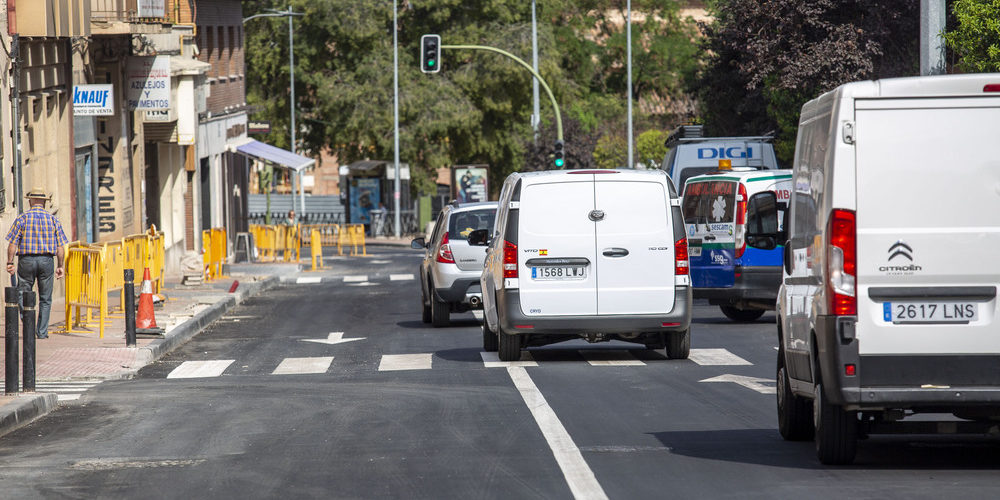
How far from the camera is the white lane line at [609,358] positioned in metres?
16.0

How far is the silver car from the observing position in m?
21.4

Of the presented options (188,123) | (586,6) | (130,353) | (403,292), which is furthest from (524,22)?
(130,353)

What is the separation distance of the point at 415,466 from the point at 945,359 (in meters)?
2.94

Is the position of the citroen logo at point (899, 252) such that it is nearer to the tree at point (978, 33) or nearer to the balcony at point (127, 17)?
the tree at point (978, 33)

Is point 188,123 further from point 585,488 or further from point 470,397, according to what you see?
point 585,488

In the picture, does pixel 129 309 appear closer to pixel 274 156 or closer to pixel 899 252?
pixel 899 252

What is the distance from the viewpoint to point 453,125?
67.2m

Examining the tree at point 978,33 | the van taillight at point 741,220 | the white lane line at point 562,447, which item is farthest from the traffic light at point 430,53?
the white lane line at point 562,447

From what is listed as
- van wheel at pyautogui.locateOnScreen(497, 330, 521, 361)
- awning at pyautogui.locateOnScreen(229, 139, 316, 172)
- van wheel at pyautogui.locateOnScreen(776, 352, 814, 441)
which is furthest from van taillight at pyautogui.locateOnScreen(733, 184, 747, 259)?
awning at pyautogui.locateOnScreen(229, 139, 316, 172)

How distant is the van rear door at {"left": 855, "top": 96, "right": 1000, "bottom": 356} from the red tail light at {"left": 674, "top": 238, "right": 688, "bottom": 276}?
722 cm

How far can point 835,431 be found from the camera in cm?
891

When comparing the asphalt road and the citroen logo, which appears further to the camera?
the asphalt road

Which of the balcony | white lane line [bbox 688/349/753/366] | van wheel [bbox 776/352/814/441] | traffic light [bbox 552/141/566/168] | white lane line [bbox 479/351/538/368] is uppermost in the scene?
the balcony

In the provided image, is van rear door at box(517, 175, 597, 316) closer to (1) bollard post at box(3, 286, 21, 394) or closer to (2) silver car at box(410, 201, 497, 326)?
(1) bollard post at box(3, 286, 21, 394)
